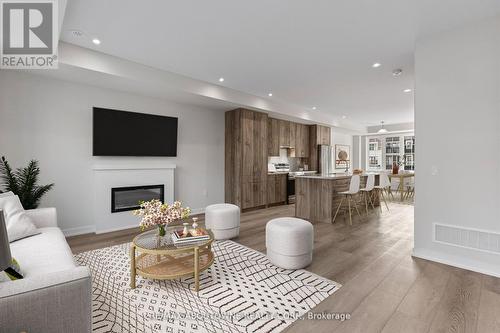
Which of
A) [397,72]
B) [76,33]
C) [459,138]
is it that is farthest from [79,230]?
[397,72]

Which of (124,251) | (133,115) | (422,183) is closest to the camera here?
(422,183)

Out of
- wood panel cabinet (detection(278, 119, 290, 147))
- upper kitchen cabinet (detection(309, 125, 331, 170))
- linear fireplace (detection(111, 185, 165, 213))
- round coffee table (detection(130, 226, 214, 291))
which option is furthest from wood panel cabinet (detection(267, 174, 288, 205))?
round coffee table (detection(130, 226, 214, 291))

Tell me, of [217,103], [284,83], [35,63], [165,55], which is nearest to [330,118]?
[284,83]

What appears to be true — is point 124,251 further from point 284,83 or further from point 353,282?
point 284,83

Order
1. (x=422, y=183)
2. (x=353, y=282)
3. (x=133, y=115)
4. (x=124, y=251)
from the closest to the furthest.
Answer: (x=353, y=282)
(x=422, y=183)
(x=124, y=251)
(x=133, y=115)

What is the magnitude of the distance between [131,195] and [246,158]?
2554 mm

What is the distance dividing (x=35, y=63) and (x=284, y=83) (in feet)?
12.6

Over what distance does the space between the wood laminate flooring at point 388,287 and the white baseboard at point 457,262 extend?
9cm

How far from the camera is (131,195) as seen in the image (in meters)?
4.39

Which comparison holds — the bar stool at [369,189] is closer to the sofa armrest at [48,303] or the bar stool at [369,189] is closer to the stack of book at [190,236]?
the stack of book at [190,236]

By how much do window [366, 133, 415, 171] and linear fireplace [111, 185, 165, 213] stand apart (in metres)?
8.44

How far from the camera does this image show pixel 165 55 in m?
3.39

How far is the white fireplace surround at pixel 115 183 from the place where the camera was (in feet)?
13.1

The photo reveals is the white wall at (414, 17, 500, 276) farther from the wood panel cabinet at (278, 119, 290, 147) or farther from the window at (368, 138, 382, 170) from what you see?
the window at (368, 138, 382, 170)
